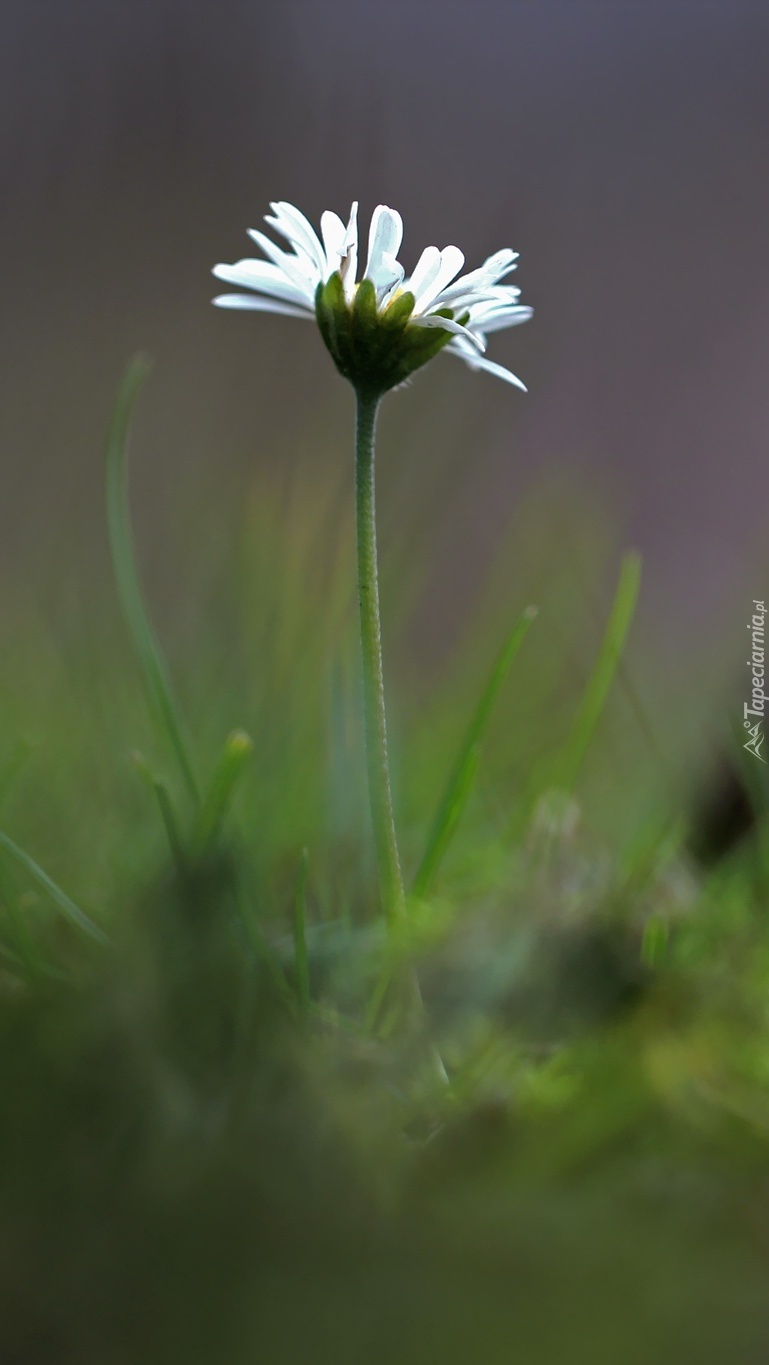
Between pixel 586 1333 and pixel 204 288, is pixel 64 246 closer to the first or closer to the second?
pixel 204 288

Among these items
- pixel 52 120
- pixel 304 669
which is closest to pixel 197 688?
pixel 304 669

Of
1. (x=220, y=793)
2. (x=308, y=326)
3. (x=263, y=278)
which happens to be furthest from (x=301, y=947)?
(x=308, y=326)

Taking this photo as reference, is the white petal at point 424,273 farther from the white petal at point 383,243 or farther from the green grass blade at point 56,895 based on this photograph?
the green grass blade at point 56,895

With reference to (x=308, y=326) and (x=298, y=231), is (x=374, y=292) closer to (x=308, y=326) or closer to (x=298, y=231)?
(x=298, y=231)

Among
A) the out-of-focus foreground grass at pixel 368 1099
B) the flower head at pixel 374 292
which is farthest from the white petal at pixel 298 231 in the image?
the out-of-focus foreground grass at pixel 368 1099

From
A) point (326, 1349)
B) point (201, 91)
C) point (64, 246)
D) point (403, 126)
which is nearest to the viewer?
point (326, 1349)

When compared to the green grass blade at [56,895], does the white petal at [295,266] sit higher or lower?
higher
